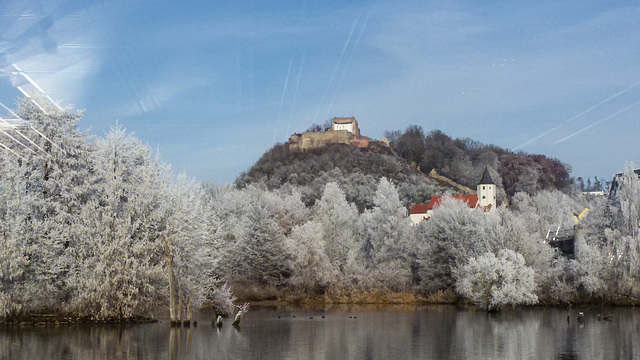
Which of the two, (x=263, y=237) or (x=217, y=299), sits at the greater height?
(x=263, y=237)

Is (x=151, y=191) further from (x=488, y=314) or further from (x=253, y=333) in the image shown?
(x=488, y=314)

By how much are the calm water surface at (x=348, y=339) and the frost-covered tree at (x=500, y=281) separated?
3815 millimetres

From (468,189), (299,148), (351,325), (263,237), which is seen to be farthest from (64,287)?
(299,148)

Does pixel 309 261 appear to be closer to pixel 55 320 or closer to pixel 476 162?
pixel 55 320

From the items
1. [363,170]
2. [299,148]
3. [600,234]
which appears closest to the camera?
[600,234]

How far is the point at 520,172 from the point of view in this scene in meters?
121

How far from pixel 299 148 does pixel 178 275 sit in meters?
110

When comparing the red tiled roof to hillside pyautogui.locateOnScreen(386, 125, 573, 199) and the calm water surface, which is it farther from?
the calm water surface

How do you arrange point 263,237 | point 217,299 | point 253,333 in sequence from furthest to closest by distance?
point 263,237, point 217,299, point 253,333

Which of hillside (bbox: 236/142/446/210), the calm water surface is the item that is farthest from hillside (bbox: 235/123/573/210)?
the calm water surface

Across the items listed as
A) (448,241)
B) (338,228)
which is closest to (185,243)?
(448,241)

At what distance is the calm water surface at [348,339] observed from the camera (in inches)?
891

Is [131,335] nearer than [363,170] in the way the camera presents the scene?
Yes

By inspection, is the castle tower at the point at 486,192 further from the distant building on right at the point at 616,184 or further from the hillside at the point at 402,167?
the distant building on right at the point at 616,184
